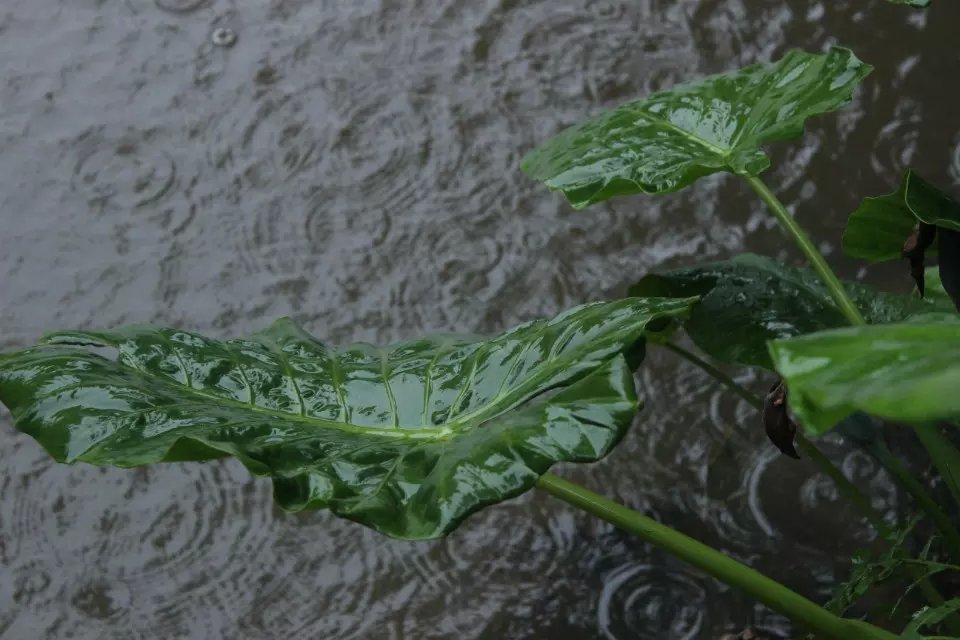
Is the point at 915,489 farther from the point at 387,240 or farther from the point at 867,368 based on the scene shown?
Result: the point at 387,240

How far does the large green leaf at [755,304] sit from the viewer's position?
1.12m

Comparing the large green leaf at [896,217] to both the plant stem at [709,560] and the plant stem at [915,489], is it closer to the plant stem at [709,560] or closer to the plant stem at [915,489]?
the plant stem at [915,489]

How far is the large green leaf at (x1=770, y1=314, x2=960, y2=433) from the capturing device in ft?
1.54

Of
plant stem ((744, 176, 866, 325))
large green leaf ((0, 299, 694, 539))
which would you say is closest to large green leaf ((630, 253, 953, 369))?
plant stem ((744, 176, 866, 325))

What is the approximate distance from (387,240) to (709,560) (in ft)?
3.23

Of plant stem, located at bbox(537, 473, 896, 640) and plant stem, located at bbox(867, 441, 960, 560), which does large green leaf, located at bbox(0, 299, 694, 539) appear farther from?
plant stem, located at bbox(867, 441, 960, 560)

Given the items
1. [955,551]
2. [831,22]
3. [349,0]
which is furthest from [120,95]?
[955,551]

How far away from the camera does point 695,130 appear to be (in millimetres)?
1168

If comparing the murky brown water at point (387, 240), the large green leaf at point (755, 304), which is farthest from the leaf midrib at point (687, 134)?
the murky brown water at point (387, 240)

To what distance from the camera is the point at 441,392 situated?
36.3 inches

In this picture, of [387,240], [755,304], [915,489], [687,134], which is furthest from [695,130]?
[387,240]

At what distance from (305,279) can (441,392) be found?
0.82 m

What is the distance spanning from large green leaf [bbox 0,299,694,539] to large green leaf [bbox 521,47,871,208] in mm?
203

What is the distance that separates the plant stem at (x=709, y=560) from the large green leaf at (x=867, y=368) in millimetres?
364
